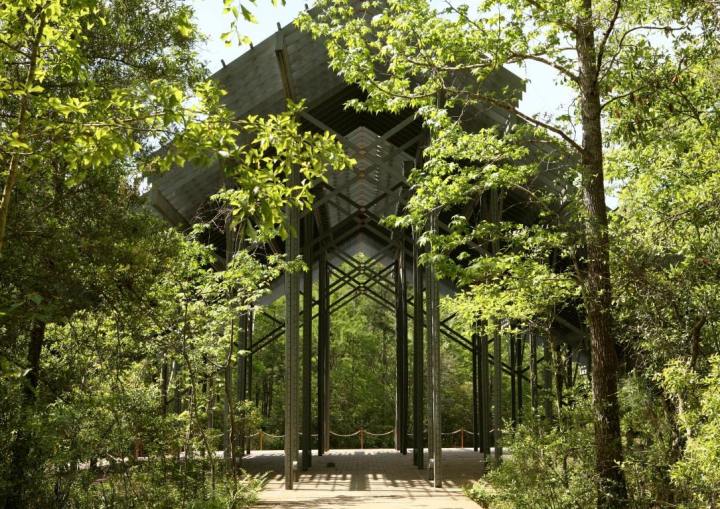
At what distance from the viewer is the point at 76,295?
26.1 feet

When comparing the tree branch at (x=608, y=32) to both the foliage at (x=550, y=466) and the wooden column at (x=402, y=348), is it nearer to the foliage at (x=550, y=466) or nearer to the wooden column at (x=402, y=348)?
the foliage at (x=550, y=466)

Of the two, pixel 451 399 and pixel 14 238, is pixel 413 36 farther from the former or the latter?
pixel 451 399

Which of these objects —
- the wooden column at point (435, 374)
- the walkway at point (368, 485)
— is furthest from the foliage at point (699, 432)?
the wooden column at point (435, 374)

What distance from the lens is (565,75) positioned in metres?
9.16

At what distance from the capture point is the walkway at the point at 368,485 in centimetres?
1155

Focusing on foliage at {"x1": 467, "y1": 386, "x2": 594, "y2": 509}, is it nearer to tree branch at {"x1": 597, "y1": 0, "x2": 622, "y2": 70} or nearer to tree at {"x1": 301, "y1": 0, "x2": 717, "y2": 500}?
tree at {"x1": 301, "y1": 0, "x2": 717, "y2": 500}

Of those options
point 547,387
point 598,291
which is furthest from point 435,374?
point 598,291

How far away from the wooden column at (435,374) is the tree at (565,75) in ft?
14.5

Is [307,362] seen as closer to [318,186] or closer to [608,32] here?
[318,186]

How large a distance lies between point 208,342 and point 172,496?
7.91 feet

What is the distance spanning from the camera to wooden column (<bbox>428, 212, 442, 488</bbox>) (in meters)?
13.5

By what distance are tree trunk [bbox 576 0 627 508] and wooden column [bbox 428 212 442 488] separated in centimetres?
470

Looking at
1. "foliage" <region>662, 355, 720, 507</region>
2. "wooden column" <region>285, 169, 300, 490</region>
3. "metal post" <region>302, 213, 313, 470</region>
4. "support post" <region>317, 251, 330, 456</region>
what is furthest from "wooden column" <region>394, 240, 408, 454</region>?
"foliage" <region>662, 355, 720, 507</region>

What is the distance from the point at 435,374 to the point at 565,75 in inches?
254
